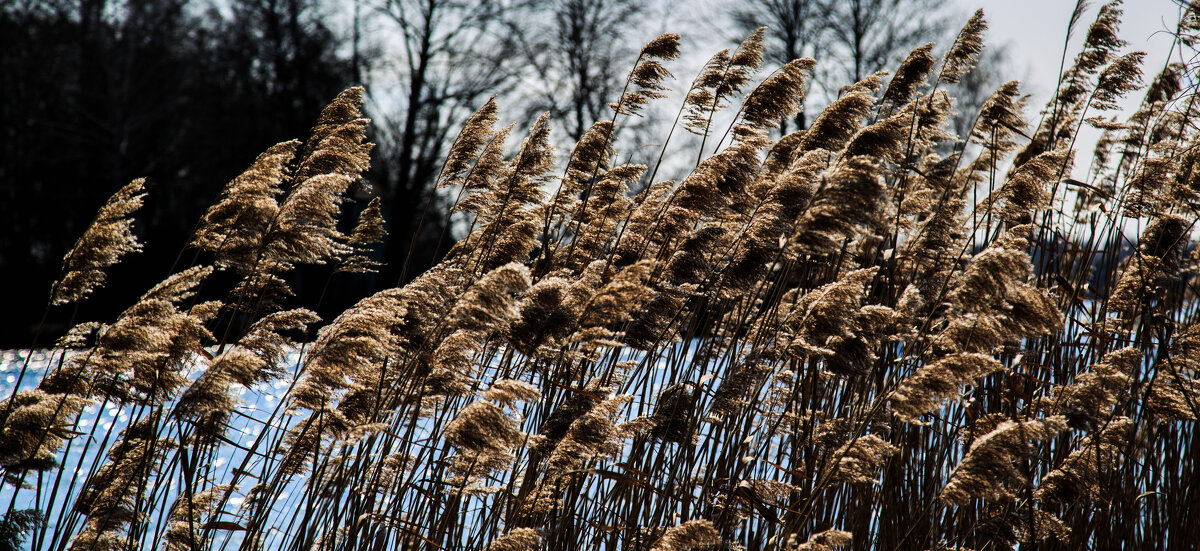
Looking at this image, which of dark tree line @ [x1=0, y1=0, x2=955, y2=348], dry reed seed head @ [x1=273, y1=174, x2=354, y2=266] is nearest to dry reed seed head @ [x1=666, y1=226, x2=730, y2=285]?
dry reed seed head @ [x1=273, y1=174, x2=354, y2=266]

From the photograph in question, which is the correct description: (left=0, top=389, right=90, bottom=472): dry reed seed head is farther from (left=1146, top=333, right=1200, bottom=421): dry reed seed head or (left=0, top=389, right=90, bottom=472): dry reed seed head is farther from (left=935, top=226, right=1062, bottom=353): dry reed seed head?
(left=1146, top=333, right=1200, bottom=421): dry reed seed head

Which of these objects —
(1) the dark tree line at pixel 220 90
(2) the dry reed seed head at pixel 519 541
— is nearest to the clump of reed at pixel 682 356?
(2) the dry reed seed head at pixel 519 541

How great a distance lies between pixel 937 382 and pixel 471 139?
1.83 m

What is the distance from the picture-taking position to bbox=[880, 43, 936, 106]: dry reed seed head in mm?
2961

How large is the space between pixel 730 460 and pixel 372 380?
1.14m

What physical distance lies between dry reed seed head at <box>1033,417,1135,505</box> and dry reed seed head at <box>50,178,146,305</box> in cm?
270

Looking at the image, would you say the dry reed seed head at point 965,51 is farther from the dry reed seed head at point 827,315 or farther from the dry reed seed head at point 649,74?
the dry reed seed head at point 827,315

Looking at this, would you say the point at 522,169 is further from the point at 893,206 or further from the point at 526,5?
the point at 526,5

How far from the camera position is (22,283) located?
485 inches

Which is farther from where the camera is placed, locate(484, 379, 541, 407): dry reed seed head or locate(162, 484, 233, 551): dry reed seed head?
locate(162, 484, 233, 551): dry reed seed head

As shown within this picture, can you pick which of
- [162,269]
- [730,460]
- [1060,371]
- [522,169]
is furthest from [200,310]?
[162,269]

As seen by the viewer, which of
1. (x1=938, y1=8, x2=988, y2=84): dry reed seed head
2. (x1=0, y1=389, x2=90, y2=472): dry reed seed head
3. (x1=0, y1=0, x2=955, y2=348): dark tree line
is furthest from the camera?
(x1=0, y1=0, x2=955, y2=348): dark tree line

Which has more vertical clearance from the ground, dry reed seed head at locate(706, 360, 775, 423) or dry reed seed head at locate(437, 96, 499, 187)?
dry reed seed head at locate(437, 96, 499, 187)

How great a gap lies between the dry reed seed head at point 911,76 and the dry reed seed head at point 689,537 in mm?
1795
